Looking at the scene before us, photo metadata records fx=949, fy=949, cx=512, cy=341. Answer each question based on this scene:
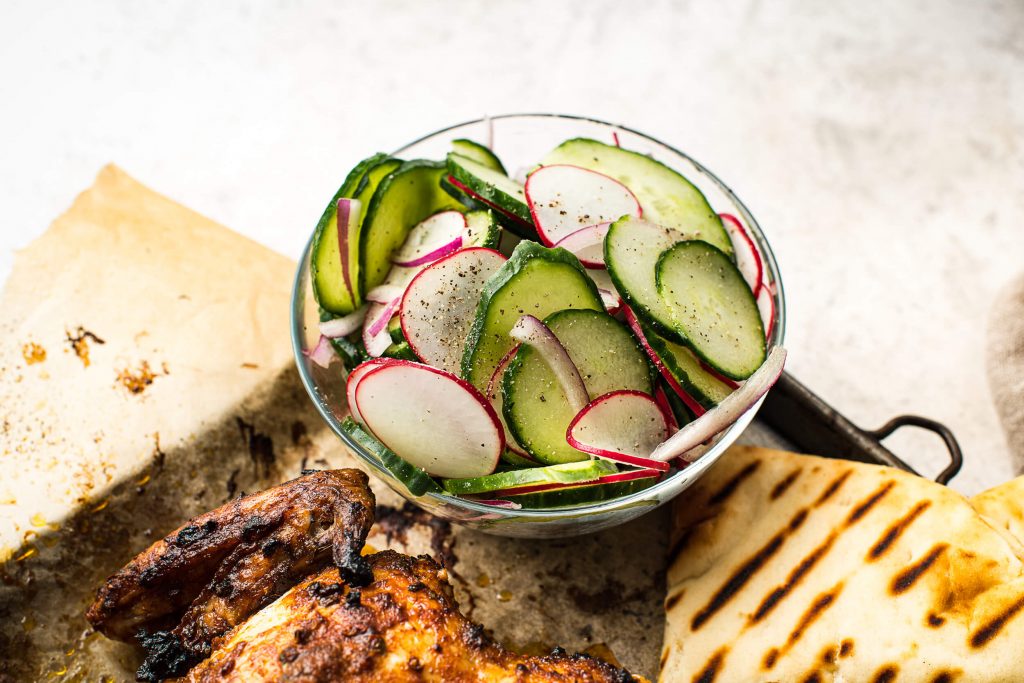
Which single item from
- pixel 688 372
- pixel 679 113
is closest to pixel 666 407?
pixel 688 372

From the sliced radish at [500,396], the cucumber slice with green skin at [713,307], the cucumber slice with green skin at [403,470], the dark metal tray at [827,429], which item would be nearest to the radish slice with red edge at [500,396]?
the sliced radish at [500,396]

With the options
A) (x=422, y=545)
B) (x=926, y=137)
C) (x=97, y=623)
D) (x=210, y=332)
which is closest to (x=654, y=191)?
(x=422, y=545)

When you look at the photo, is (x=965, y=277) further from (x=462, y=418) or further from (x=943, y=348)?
(x=462, y=418)

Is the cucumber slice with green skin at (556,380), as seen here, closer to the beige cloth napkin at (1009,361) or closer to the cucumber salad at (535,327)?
the cucumber salad at (535,327)

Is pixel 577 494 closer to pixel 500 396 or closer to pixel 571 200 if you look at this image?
pixel 500 396

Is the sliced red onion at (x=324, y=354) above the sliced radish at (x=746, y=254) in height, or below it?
below
